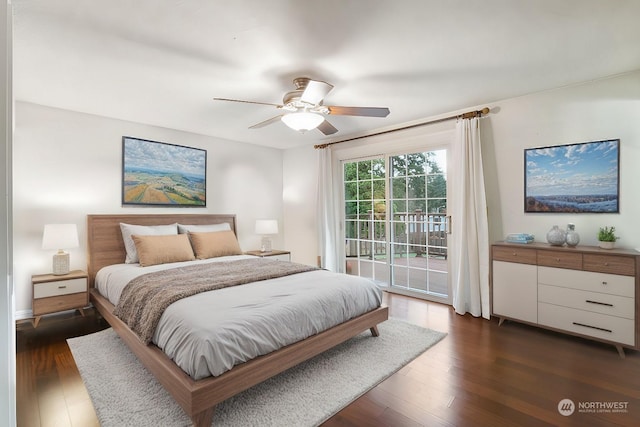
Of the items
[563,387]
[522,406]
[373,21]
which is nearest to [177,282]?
[373,21]

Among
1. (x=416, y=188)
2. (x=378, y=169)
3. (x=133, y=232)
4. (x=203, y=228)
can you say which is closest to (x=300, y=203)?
(x=378, y=169)

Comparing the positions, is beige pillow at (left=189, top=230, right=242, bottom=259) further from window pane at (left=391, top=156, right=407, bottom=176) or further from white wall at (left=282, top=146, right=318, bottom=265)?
window pane at (left=391, top=156, right=407, bottom=176)

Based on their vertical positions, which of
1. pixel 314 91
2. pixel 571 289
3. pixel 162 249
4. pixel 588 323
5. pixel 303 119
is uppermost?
pixel 314 91

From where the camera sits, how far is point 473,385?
214 centimetres

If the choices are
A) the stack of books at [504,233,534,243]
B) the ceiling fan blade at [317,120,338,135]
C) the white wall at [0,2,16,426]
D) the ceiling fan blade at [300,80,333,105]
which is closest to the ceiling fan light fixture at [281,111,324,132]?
the ceiling fan blade at [300,80,333,105]

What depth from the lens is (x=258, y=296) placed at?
7.77 ft

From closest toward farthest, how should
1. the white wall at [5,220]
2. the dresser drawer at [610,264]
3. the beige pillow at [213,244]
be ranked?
the white wall at [5,220] < the dresser drawer at [610,264] < the beige pillow at [213,244]

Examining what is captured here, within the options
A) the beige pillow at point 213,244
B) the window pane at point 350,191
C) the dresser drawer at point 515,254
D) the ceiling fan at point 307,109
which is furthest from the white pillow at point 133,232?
the dresser drawer at point 515,254

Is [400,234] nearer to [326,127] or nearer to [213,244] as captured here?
[326,127]

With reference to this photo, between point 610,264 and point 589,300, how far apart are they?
1.20 feet

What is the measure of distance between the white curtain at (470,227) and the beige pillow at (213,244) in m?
2.92

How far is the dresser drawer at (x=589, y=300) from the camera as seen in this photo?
8.35 ft

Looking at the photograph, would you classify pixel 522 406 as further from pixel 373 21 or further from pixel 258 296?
pixel 373 21

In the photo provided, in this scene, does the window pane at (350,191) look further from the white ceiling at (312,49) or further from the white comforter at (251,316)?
the white comforter at (251,316)
